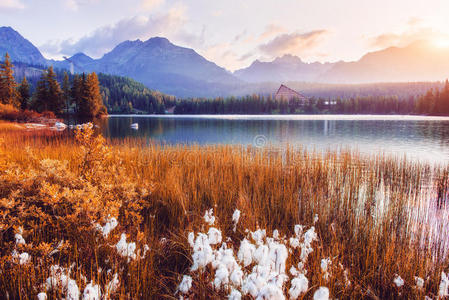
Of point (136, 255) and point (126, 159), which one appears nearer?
point (136, 255)

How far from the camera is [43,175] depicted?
402 cm

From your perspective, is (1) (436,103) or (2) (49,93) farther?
(1) (436,103)

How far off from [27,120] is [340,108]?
349 feet

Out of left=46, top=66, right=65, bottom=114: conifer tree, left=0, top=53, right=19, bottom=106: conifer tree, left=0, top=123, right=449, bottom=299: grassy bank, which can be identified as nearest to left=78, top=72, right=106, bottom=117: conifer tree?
left=46, top=66, right=65, bottom=114: conifer tree

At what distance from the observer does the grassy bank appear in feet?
7.08

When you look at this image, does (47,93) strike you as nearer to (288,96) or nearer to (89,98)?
(89,98)

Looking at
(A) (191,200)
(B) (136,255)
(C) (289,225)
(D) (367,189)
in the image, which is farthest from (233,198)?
(D) (367,189)

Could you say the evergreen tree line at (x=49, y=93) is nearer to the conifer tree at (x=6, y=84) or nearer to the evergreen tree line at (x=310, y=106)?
the conifer tree at (x=6, y=84)

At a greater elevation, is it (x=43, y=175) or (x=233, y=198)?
(x=43, y=175)

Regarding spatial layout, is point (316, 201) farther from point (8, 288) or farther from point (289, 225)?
point (8, 288)

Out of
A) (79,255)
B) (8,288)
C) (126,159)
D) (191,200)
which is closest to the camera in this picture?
(8,288)

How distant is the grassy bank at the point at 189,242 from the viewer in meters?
2.16

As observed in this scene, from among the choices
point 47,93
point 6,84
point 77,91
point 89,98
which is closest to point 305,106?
point 89,98

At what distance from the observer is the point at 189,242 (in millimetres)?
2354
